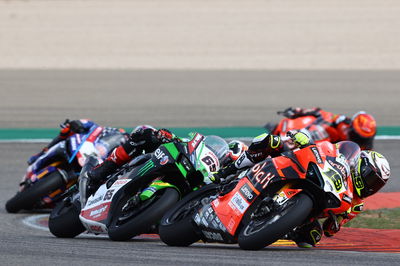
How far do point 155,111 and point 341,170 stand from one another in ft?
44.4

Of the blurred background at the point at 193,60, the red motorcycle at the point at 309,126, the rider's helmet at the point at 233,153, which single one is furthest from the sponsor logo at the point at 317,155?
the blurred background at the point at 193,60

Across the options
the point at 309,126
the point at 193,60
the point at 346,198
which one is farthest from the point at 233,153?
the point at 193,60

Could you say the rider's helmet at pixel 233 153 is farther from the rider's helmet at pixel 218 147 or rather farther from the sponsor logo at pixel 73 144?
the sponsor logo at pixel 73 144

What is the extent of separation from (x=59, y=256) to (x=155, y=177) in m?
1.77

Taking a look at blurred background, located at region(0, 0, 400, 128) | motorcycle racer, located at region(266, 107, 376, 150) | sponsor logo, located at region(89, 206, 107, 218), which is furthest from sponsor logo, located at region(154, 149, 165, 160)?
blurred background, located at region(0, 0, 400, 128)

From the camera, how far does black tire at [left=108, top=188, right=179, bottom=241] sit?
7473 millimetres

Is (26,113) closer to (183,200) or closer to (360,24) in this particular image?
(183,200)

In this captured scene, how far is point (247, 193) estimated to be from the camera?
7.00 m

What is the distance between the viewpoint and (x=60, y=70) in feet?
89.6

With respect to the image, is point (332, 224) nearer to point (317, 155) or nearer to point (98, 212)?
point (317, 155)

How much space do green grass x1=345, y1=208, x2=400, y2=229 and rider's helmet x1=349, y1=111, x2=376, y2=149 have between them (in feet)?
7.46

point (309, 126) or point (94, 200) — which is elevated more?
point (94, 200)

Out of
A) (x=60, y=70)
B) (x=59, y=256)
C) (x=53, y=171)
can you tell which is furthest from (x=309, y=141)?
(x=60, y=70)

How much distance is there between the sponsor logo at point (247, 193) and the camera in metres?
6.96
